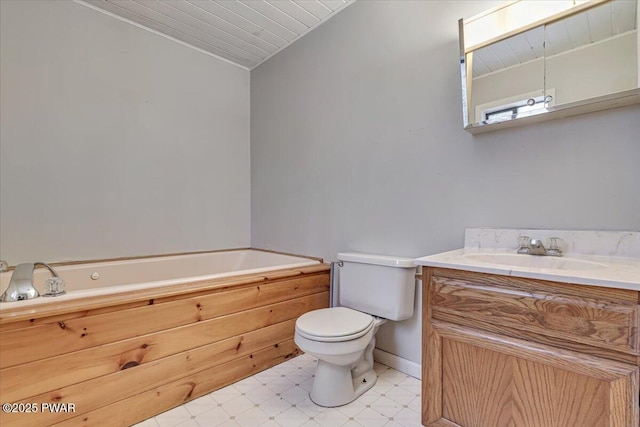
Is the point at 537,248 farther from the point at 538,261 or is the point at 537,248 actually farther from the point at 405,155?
the point at 405,155

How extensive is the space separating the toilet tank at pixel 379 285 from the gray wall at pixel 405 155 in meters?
0.16

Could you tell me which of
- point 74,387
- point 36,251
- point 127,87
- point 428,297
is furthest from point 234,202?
point 428,297

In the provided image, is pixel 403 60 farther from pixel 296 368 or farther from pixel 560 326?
pixel 296 368

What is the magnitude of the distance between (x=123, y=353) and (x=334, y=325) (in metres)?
0.99

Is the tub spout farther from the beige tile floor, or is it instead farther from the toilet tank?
the toilet tank

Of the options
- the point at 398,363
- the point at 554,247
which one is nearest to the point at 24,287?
the point at 398,363

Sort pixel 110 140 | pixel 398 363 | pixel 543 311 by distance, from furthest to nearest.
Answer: pixel 110 140 < pixel 398 363 < pixel 543 311

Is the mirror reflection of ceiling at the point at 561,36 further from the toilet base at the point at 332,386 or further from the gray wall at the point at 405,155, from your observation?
the toilet base at the point at 332,386

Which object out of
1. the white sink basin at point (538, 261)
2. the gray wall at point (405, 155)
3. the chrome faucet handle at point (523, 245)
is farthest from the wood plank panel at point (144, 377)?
the chrome faucet handle at point (523, 245)

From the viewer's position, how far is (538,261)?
1.26m

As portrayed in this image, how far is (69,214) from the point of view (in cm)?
213

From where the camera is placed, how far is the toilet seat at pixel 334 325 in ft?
4.88

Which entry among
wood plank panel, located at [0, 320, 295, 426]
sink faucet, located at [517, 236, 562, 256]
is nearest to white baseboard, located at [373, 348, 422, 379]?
wood plank panel, located at [0, 320, 295, 426]

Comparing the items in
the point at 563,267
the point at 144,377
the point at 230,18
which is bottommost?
the point at 144,377
